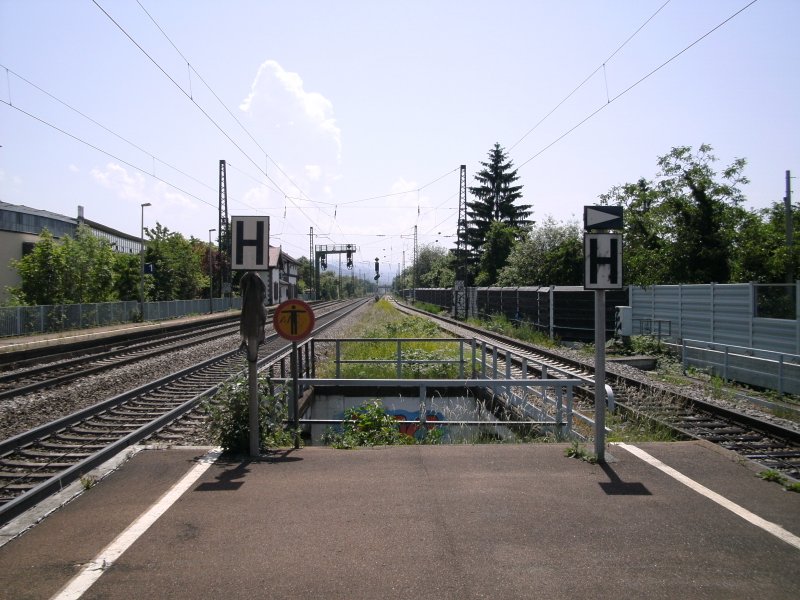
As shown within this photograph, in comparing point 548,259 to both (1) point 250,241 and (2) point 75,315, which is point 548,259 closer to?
(2) point 75,315

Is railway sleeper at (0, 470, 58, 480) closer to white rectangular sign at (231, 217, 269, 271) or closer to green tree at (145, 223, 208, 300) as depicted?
white rectangular sign at (231, 217, 269, 271)

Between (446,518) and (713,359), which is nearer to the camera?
(446,518)

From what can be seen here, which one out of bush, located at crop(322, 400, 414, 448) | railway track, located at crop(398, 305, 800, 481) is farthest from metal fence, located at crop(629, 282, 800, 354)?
bush, located at crop(322, 400, 414, 448)

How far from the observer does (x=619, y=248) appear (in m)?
6.73

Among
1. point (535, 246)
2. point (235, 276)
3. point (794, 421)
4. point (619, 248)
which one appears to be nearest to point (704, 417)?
point (794, 421)

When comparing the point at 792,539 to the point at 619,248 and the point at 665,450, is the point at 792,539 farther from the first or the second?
the point at 619,248

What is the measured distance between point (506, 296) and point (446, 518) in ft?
96.1

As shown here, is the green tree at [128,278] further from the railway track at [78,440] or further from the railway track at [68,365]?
the railway track at [78,440]

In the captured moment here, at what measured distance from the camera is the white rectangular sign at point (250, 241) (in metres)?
7.11

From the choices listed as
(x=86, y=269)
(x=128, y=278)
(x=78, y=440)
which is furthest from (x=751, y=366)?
(x=128, y=278)

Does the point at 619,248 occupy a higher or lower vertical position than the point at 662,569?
higher

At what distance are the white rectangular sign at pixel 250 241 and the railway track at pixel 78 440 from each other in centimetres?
279

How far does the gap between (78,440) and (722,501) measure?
7.86m

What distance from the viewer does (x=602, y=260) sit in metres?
6.73
